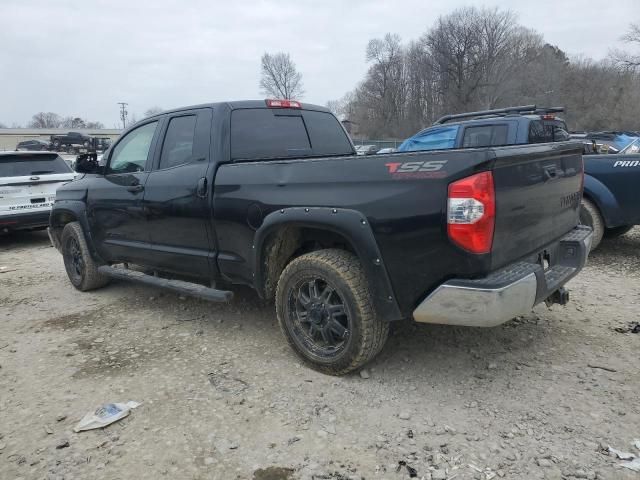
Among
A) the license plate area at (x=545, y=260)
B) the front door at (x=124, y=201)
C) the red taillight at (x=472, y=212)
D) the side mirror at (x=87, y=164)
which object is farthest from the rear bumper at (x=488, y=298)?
the side mirror at (x=87, y=164)

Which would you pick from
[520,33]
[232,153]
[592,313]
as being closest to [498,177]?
[232,153]

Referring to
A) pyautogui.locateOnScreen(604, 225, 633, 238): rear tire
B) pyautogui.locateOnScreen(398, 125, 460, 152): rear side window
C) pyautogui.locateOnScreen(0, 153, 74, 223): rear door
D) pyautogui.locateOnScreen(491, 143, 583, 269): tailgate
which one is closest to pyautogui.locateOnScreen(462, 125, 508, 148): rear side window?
pyautogui.locateOnScreen(398, 125, 460, 152): rear side window

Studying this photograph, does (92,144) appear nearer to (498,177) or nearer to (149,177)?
(149,177)

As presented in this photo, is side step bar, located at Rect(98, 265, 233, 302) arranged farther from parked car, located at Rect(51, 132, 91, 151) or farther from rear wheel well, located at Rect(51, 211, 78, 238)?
parked car, located at Rect(51, 132, 91, 151)

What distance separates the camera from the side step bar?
12.6 feet

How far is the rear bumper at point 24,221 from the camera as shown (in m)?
7.92

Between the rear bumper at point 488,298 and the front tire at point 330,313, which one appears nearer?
the rear bumper at point 488,298

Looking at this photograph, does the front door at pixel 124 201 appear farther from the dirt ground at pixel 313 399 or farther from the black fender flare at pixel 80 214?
the dirt ground at pixel 313 399

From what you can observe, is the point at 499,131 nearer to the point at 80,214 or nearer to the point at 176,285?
the point at 176,285

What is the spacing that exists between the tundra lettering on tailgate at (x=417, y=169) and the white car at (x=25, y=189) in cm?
698

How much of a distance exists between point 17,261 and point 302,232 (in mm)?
6131

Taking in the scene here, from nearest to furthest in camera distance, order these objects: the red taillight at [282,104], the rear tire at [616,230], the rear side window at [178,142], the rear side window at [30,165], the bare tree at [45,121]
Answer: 1. the rear side window at [178,142]
2. the red taillight at [282,104]
3. the rear tire at [616,230]
4. the rear side window at [30,165]
5. the bare tree at [45,121]

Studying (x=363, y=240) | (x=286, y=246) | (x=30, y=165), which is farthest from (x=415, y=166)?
(x=30, y=165)

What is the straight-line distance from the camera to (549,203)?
3166 millimetres
